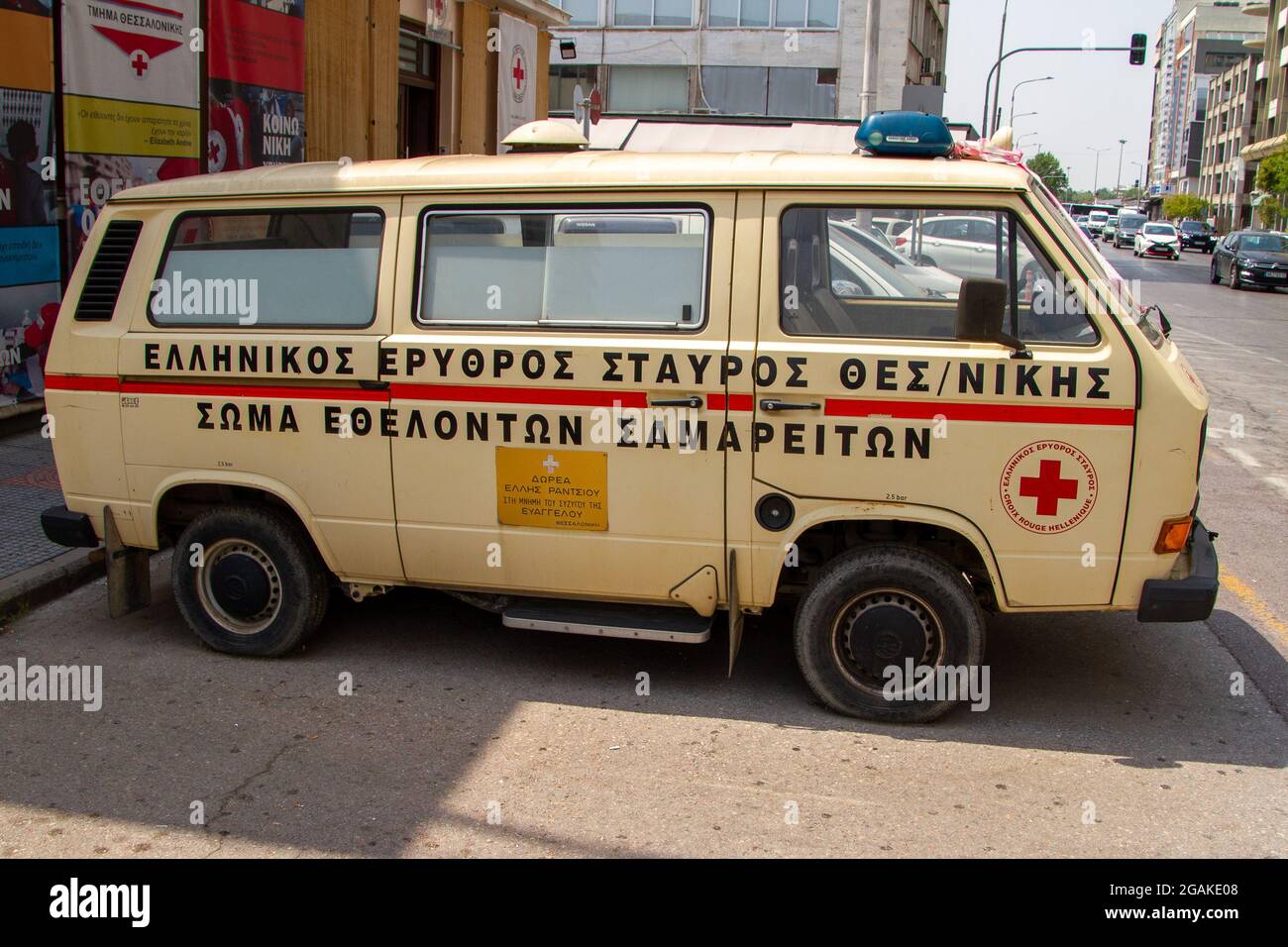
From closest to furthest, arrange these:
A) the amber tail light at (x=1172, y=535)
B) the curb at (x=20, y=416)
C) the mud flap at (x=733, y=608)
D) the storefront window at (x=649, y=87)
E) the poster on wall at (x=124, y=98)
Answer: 1. the amber tail light at (x=1172, y=535)
2. the mud flap at (x=733, y=608)
3. the curb at (x=20, y=416)
4. the poster on wall at (x=124, y=98)
5. the storefront window at (x=649, y=87)

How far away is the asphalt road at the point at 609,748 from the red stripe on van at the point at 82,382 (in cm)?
123

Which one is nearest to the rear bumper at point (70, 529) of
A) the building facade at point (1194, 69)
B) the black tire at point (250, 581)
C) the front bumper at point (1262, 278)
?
the black tire at point (250, 581)

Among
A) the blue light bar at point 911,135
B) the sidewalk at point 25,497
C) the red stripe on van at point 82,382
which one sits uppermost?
the blue light bar at point 911,135

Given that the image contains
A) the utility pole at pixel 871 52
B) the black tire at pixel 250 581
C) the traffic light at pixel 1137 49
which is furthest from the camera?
the traffic light at pixel 1137 49

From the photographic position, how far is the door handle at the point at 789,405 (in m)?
4.78

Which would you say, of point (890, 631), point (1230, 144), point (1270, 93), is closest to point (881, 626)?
point (890, 631)

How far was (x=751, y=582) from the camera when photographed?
4.98m

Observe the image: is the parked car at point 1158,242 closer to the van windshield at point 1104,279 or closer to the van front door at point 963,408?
the van windshield at point 1104,279

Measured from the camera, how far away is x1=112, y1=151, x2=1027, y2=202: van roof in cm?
475

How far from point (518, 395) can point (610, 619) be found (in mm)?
1017

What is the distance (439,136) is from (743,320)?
41.7ft

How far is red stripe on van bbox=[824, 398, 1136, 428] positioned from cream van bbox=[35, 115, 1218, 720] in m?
0.01

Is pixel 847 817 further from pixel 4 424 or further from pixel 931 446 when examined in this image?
pixel 4 424

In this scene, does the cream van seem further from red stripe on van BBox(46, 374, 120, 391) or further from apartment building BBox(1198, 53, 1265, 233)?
apartment building BBox(1198, 53, 1265, 233)
